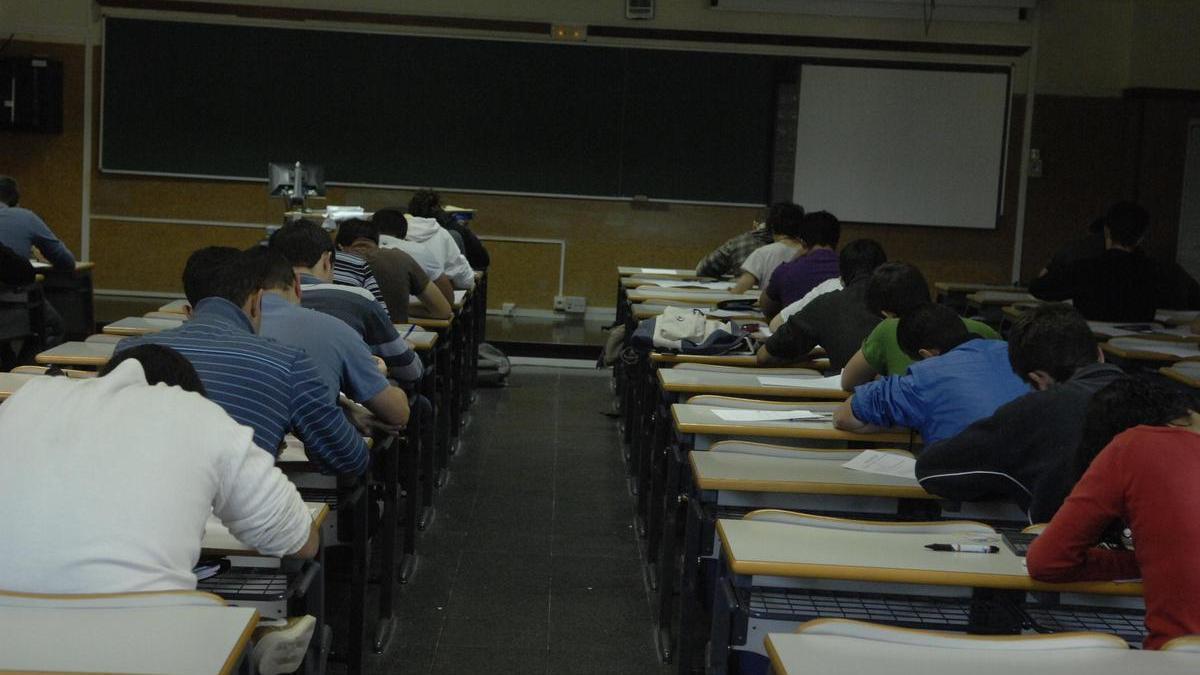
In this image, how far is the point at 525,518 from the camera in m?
5.56

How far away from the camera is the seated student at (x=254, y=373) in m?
2.82

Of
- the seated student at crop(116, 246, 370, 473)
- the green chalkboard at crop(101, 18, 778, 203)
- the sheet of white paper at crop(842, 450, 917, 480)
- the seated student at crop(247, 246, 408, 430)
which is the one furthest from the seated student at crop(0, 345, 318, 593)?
the green chalkboard at crop(101, 18, 778, 203)

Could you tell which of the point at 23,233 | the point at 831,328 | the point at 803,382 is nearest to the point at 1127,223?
the point at 831,328

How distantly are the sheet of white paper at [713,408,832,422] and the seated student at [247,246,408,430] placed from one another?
966mm

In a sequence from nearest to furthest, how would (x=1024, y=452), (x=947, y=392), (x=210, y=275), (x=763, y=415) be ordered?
(x=1024, y=452) < (x=210, y=275) < (x=947, y=392) < (x=763, y=415)

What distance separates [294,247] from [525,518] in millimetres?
1697

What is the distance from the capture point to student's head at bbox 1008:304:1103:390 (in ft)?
9.85

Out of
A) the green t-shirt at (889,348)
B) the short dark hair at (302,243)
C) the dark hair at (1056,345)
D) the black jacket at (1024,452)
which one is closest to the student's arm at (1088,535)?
the black jacket at (1024,452)

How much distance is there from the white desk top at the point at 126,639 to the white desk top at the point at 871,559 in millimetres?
992

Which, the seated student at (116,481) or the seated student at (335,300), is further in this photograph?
the seated student at (335,300)

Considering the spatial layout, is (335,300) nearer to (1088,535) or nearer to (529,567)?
(529,567)

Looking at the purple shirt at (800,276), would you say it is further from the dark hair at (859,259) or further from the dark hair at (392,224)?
the dark hair at (392,224)

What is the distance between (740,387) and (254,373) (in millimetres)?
2066

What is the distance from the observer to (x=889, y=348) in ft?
13.9
